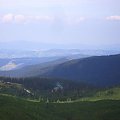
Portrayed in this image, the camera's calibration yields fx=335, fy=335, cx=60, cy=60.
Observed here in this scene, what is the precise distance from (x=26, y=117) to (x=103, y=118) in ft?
169

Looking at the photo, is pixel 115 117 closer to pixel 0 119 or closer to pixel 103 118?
pixel 103 118

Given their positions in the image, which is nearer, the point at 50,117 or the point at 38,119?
the point at 38,119

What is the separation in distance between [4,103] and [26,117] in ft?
103

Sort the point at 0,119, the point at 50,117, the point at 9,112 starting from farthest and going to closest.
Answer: the point at 50,117 < the point at 9,112 < the point at 0,119

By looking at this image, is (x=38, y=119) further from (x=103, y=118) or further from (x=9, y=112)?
(x=103, y=118)

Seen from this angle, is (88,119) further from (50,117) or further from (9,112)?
(9,112)

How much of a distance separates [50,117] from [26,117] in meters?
23.4

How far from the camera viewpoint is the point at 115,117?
19775cm

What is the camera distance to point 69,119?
197m

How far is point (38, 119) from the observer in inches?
6924

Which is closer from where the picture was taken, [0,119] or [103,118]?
[0,119]

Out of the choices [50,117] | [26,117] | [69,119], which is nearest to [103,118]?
[69,119]

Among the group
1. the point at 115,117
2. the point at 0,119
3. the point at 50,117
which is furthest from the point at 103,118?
the point at 0,119

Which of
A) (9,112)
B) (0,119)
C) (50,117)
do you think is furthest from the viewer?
(50,117)
